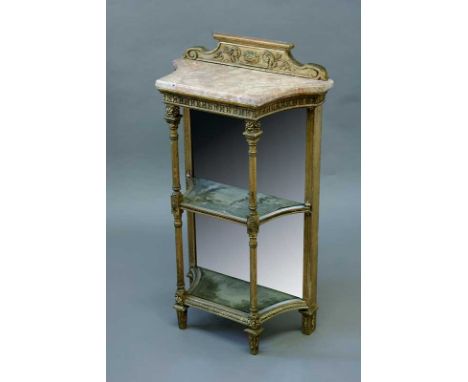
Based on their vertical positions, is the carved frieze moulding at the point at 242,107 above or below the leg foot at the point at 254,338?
above

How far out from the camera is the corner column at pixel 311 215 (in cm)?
557

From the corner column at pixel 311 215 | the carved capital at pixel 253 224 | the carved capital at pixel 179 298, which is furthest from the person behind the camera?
the carved capital at pixel 179 298

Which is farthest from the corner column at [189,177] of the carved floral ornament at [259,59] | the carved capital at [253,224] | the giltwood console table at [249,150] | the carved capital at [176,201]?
the carved capital at [253,224]

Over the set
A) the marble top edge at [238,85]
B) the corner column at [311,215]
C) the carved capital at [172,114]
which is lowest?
the corner column at [311,215]

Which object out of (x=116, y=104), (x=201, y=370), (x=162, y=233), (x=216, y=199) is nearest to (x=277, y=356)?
(x=201, y=370)

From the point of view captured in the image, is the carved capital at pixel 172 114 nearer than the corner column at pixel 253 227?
No

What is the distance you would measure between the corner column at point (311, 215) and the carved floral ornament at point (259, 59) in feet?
0.53

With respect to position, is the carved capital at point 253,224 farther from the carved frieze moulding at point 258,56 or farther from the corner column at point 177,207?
the carved frieze moulding at point 258,56

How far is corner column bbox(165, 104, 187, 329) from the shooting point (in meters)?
5.57

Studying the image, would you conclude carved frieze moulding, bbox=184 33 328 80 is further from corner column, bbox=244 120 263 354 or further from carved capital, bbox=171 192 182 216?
carved capital, bbox=171 192 182 216

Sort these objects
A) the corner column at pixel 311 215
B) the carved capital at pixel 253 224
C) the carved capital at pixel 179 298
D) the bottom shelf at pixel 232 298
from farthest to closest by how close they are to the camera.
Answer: the carved capital at pixel 179 298 < the bottom shelf at pixel 232 298 < the corner column at pixel 311 215 < the carved capital at pixel 253 224

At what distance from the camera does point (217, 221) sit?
5941 mm

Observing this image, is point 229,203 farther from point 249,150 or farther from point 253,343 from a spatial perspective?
point 253,343

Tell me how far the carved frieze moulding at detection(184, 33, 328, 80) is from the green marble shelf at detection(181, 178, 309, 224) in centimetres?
56
